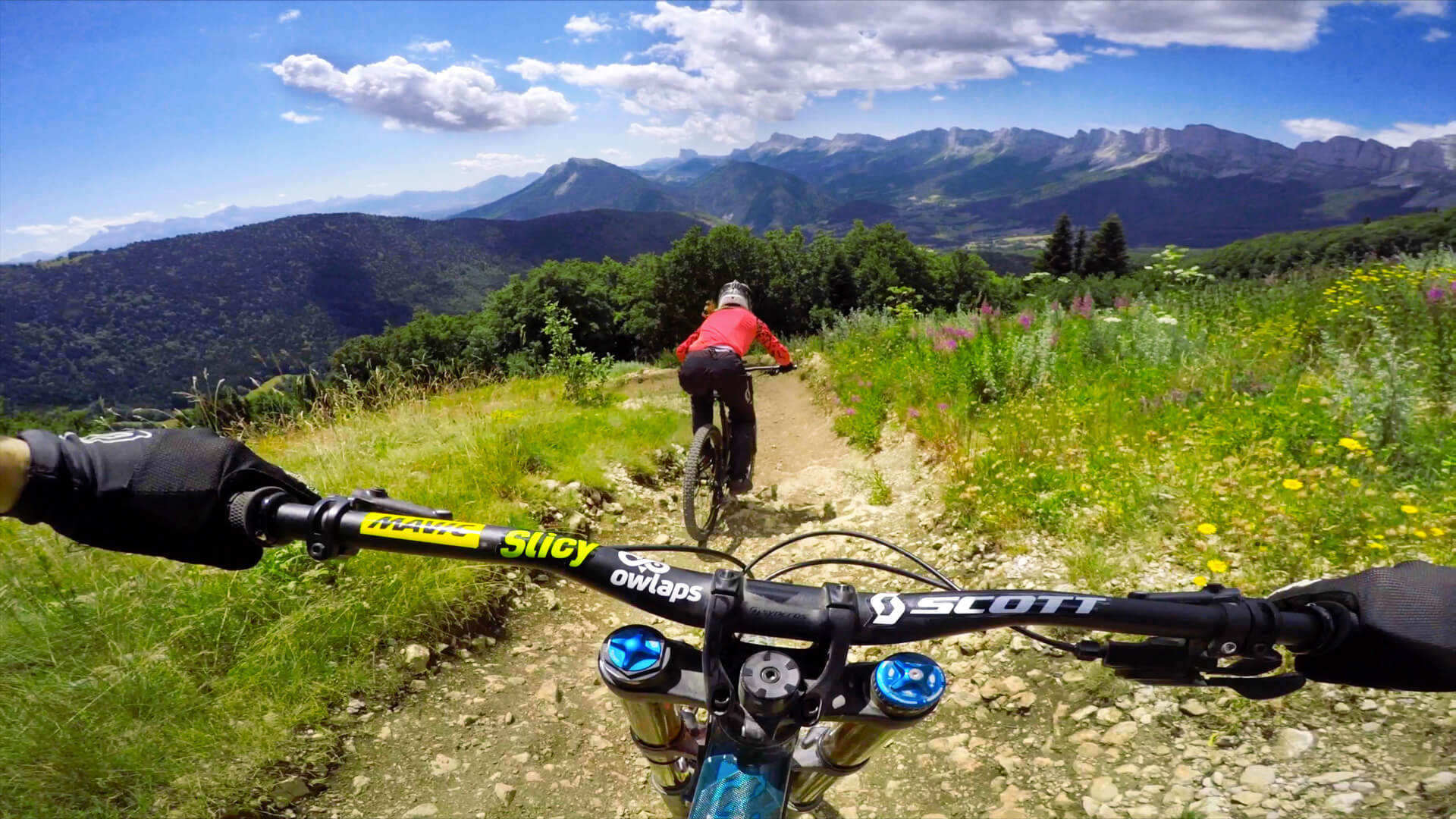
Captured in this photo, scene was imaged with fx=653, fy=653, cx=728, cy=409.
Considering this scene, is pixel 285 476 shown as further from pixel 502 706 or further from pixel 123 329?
pixel 123 329

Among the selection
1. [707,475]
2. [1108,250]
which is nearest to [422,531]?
[707,475]

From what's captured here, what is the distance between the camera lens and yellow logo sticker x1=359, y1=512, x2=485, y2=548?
1.35 metres

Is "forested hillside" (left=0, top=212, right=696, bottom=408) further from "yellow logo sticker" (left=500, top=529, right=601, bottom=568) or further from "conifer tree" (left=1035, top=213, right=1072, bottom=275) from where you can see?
"conifer tree" (left=1035, top=213, right=1072, bottom=275)

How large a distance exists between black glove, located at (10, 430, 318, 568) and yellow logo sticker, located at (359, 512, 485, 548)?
330mm

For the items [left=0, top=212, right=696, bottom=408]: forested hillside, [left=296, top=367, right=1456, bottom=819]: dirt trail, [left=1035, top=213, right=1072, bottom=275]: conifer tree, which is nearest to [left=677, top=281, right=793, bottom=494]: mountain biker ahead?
[left=296, top=367, right=1456, bottom=819]: dirt trail

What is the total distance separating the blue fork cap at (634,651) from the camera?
3.82 ft

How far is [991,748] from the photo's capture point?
3260 mm

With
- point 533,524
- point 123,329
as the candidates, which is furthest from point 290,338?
point 533,524

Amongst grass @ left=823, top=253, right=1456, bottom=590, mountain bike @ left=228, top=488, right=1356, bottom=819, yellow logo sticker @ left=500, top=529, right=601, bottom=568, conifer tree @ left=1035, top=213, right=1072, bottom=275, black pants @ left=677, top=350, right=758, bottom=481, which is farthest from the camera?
conifer tree @ left=1035, top=213, right=1072, bottom=275

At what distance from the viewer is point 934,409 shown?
24.8 feet

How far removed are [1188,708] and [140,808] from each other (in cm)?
458

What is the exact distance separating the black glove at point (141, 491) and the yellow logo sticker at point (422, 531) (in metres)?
0.33

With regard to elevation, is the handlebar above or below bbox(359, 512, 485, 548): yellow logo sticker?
below

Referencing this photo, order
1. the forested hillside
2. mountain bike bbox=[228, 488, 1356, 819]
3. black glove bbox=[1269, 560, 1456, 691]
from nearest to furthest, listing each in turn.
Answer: mountain bike bbox=[228, 488, 1356, 819]
black glove bbox=[1269, 560, 1456, 691]
the forested hillside
